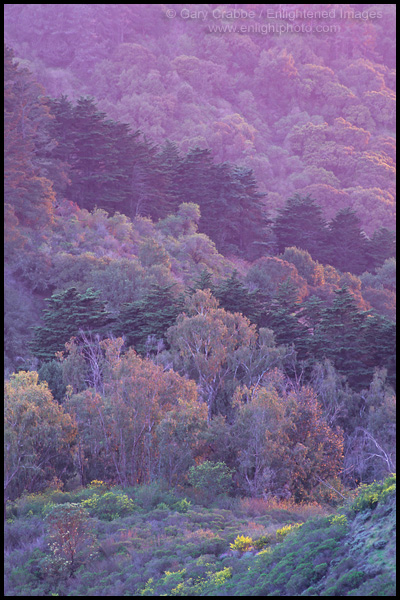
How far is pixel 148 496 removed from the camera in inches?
693

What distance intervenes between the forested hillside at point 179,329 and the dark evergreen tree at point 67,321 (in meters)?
0.11

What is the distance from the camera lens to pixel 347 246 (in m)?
53.6

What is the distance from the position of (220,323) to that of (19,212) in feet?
60.6

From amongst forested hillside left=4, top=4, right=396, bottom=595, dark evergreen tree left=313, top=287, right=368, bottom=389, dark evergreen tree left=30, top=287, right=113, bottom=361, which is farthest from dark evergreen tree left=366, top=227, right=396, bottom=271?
dark evergreen tree left=30, top=287, right=113, bottom=361

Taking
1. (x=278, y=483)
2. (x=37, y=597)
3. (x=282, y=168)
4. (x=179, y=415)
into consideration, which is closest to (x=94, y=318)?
(x=179, y=415)

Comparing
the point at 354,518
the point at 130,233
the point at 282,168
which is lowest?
the point at 354,518

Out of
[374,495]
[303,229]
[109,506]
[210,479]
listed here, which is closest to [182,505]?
[210,479]

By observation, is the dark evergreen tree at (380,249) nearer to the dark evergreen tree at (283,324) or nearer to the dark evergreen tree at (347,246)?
the dark evergreen tree at (347,246)

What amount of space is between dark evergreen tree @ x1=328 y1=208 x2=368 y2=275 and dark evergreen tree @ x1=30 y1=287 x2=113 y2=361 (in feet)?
93.0

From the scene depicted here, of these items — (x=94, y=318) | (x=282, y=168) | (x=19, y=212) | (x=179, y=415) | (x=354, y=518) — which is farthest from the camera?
(x=282, y=168)

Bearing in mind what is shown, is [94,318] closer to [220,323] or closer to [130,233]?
[220,323]

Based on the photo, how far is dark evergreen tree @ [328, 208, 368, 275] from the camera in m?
52.9

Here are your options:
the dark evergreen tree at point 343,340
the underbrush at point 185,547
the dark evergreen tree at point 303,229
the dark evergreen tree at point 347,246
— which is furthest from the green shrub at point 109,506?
the dark evergreen tree at point 347,246

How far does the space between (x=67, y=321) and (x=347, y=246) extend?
31.2 m
